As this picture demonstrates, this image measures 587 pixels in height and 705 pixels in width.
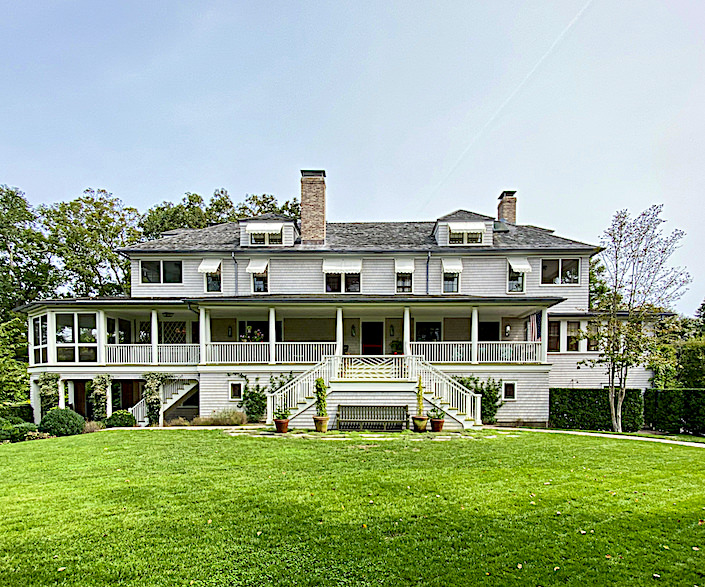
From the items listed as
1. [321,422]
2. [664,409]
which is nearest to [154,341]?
[321,422]

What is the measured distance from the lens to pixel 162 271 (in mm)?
21531

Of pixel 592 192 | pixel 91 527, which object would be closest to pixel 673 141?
pixel 592 192

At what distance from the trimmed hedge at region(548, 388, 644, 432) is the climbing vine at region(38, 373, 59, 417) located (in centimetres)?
2156

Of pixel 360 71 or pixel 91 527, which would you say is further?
pixel 360 71

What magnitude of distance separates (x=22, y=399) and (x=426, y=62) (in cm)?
2390

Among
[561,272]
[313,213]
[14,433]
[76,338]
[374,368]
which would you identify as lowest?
[14,433]

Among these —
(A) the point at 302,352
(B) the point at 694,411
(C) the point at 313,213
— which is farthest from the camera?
(C) the point at 313,213

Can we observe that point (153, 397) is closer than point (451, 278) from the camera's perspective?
Yes

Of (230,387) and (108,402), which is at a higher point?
(230,387)

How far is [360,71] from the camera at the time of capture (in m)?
17.1

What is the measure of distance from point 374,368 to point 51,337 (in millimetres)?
14481

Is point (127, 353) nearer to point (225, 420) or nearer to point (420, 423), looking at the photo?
point (225, 420)

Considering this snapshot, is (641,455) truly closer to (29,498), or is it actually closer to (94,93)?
(29,498)

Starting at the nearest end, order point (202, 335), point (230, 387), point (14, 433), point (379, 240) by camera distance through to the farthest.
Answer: point (14, 433) → point (230, 387) → point (202, 335) → point (379, 240)
